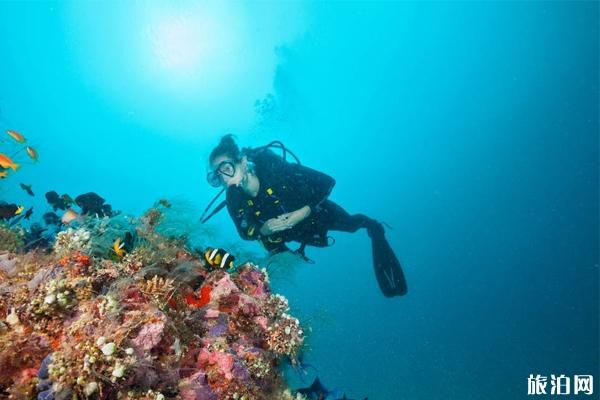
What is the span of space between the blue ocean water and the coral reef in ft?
222

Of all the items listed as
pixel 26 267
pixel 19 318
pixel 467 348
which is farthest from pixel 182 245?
pixel 467 348

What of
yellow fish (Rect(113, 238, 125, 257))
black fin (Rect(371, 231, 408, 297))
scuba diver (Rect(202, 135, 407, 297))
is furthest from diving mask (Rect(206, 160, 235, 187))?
black fin (Rect(371, 231, 408, 297))

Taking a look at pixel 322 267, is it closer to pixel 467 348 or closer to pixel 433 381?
pixel 467 348

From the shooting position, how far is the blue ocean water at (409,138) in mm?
84875

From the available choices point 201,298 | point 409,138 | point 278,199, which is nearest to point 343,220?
point 278,199

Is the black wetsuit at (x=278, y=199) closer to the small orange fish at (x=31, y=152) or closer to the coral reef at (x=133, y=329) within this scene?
the coral reef at (x=133, y=329)

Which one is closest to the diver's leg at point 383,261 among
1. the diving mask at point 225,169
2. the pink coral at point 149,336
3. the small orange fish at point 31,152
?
the diving mask at point 225,169

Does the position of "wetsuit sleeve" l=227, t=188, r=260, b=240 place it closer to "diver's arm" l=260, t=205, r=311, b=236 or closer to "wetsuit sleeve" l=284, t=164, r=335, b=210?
"diver's arm" l=260, t=205, r=311, b=236

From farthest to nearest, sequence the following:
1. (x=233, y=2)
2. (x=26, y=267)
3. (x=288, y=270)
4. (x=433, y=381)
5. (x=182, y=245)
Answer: (x=233, y=2)
(x=433, y=381)
(x=288, y=270)
(x=182, y=245)
(x=26, y=267)

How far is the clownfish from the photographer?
407 cm

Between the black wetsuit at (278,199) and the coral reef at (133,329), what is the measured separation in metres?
3.50

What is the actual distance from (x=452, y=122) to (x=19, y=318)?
12703 cm

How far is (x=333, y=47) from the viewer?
105 m

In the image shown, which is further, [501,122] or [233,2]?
[501,122]
